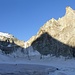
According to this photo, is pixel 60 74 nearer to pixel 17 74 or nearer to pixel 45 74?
pixel 45 74

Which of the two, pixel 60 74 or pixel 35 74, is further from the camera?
pixel 35 74

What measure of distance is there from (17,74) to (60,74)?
10616 mm

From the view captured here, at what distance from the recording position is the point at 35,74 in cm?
6144

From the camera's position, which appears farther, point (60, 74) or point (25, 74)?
point (25, 74)

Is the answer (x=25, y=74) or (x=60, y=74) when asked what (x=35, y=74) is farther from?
(x=60, y=74)

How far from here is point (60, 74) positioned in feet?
184

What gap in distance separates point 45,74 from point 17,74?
6.17 meters

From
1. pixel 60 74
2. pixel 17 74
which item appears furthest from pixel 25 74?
pixel 60 74

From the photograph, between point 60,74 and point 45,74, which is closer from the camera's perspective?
point 60,74

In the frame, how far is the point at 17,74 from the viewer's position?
61.7 m

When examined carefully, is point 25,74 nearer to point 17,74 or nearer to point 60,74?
point 17,74

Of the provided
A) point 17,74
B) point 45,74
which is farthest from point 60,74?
point 17,74

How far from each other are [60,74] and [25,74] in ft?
28.9

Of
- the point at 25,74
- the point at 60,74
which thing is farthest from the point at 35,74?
the point at 60,74
